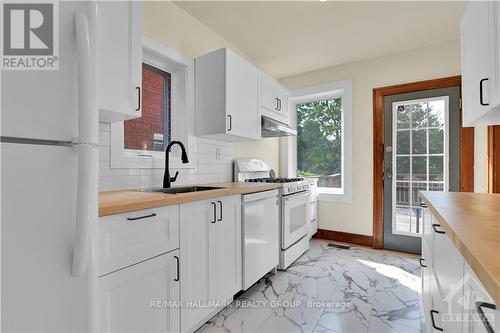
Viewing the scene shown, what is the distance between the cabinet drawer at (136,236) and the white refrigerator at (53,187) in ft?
0.81

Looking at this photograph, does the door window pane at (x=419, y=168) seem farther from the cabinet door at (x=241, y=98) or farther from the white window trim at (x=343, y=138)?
the cabinet door at (x=241, y=98)

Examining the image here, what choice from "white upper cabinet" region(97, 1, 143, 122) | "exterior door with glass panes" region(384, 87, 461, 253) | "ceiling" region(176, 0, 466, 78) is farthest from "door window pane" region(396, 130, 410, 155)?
"white upper cabinet" region(97, 1, 143, 122)

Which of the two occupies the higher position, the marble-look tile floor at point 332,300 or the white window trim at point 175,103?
the white window trim at point 175,103

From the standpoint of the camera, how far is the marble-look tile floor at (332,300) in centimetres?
167

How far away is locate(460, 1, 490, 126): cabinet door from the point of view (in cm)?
120

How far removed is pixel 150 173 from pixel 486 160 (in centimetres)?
327

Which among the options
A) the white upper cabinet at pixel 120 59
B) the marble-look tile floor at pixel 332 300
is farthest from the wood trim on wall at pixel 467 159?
the white upper cabinet at pixel 120 59

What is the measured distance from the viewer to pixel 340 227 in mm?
3535

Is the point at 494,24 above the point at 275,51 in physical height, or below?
below

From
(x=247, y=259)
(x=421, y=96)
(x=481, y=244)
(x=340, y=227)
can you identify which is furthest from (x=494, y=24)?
(x=340, y=227)

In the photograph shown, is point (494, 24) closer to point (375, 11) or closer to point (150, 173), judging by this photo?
point (375, 11)

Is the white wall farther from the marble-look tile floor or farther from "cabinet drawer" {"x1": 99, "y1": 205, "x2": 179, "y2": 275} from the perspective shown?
"cabinet drawer" {"x1": 99, "y1": 205, "x2": 179, "y2": 275}

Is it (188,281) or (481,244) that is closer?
(481,244)

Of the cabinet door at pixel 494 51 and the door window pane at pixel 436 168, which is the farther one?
the door window pane at pixel 436 168
